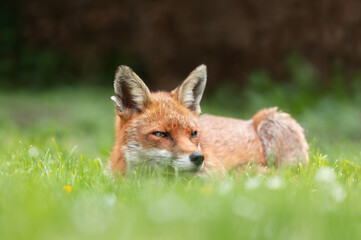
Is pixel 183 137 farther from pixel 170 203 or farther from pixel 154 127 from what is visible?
pixel 170 203

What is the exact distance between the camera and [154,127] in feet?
14.8

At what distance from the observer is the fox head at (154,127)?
4.31m

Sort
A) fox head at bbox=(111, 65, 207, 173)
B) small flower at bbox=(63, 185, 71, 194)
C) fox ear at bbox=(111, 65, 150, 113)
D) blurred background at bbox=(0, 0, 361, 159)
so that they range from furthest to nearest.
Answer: blurred background at bbox=(0, 0, 361, 159) < fox ear at bbox=(111, 65, 150, 113) < fox head at bbox=(111, 65, 207, 173) < small flower at bbox=(63, 185, 71, 194)

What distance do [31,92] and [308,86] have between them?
953 cm

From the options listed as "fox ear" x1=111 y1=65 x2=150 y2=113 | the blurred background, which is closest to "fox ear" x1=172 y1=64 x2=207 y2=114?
"fox ear" x1=111 y1=65 x2=150 y2=113

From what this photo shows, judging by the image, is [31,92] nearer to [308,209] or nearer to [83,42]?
[83,42]

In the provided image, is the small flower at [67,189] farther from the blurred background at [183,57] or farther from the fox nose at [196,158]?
the blurred background at [183,57]

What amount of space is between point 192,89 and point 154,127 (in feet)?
2.89

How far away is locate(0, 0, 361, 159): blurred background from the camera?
36.1 ft

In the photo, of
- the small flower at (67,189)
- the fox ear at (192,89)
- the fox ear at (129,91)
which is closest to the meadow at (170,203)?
the small flower at (67,189)

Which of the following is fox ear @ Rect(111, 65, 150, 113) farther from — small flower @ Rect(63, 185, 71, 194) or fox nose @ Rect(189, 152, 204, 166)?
small flower @ Rect(63, 185, 71, 194)

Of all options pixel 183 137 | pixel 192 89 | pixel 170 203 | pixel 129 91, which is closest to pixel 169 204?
pixel 170 203

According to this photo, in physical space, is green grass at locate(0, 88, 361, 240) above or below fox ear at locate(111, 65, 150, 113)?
below

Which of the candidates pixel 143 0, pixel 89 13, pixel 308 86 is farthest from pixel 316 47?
pixel 89 13
